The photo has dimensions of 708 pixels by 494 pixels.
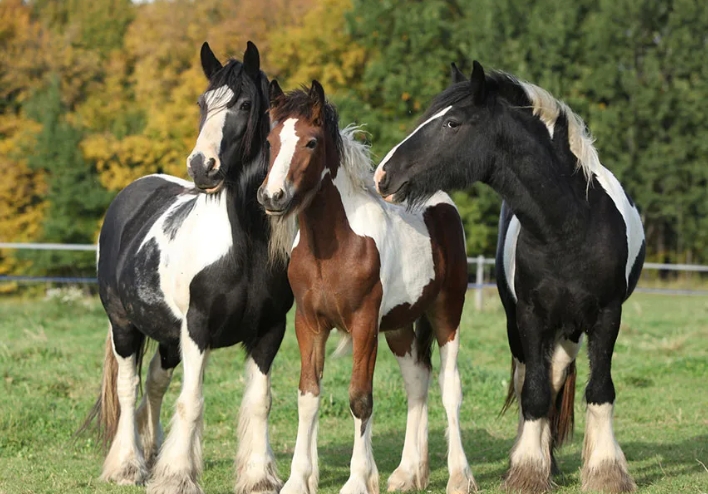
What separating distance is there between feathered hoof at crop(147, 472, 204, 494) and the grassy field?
481mm

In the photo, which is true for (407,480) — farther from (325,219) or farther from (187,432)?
(325,219)

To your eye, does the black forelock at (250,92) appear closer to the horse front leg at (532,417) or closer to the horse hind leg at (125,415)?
the horse front leg at (532,417)

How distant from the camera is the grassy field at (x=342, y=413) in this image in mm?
6156

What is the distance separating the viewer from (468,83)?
535 centimetres

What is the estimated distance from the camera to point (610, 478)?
5352 mm

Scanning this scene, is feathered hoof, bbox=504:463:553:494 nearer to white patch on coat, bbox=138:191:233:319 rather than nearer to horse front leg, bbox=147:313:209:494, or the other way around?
horse front leg, bbox=147:313:209:494

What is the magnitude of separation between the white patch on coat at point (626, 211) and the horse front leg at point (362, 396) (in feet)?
5.25

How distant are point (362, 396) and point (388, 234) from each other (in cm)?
93

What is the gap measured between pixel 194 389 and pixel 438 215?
190 cm

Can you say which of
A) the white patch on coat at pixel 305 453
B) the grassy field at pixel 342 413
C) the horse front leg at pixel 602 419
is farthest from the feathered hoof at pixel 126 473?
the horse front leg at pixel 602 419

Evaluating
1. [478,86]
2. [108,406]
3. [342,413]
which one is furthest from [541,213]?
[342,413]

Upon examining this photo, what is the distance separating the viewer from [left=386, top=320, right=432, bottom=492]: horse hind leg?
5789 millimetres

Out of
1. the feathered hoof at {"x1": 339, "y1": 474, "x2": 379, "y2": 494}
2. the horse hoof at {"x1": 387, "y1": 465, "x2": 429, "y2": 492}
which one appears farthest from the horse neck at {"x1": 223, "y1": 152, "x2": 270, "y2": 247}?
the horse hoof at {"x1": 387, "y1": 465, "x2": 429, "y2": 492}

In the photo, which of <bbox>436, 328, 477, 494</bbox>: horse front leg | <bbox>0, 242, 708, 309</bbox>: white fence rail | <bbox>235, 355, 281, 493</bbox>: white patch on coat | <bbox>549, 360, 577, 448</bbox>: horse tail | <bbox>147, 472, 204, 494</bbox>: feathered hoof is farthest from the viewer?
<bbox>0, 242, 708, 309</bbox>: white fence rail
